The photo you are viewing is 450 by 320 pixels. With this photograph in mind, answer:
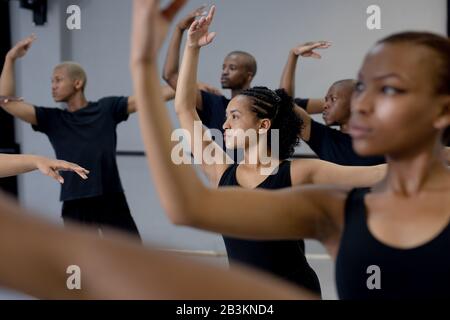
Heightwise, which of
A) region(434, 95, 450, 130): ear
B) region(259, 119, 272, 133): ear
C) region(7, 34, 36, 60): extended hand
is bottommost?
region(259, 119, 272, 133): ear

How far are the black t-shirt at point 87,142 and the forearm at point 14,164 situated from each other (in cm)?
113

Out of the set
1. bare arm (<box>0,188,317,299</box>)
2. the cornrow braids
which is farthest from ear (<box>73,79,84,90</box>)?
bare arm (<box>0,188,317,299</box>)

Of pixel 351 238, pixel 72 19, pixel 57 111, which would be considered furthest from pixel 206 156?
pixel 72 19

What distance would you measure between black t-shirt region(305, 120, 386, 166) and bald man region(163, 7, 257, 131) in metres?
0.53

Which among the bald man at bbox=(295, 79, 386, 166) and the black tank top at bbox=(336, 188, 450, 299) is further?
the bald man at bbox=(295, 79, 386, 166)

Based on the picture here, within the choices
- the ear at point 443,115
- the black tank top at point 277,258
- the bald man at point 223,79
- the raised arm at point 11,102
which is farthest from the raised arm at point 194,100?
the raised arm at point 11,102

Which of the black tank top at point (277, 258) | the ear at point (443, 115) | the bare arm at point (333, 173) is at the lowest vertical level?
the black tank top at point (277, 258)

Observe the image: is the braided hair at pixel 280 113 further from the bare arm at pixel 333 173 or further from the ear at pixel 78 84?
the ear at pixel 78 84

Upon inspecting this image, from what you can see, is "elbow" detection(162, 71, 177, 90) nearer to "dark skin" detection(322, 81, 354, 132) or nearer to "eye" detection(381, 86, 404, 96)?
"dark skin" detection(322, 81, 354, 132)

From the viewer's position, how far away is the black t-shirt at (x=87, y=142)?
117 inches

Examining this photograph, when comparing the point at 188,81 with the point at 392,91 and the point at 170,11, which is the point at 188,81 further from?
the point at 170,11

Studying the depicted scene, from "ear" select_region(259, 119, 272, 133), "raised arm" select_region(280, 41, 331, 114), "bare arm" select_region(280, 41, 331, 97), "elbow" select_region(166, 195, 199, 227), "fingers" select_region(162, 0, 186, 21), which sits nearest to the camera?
"fingers" select_region(162, 0, 186, 21)

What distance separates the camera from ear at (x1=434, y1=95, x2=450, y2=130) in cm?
80

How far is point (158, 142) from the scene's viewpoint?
0.62 meters
